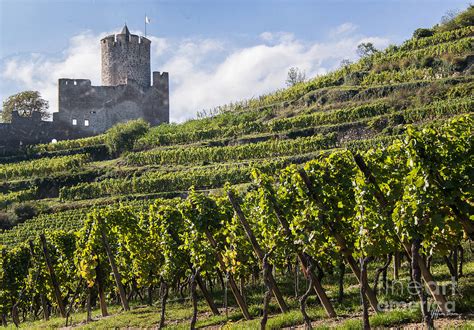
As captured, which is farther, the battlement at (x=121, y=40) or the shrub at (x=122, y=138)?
the battlement at (x=121, y=40)

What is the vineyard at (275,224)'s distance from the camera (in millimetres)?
10211

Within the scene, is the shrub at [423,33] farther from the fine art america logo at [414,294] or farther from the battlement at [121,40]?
the fine art america logo at [414,294]

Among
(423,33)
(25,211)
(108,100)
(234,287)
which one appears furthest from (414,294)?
(108,100)

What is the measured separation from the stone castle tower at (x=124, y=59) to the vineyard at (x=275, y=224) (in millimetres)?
18708

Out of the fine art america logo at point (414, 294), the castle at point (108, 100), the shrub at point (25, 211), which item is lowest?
the fine art america logo at point (414, 294)

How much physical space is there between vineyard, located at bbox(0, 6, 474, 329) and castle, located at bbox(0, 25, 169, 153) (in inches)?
359

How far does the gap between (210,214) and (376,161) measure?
15.9 ft

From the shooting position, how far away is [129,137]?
181 feet

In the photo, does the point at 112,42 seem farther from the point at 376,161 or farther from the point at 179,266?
the point at 376,161

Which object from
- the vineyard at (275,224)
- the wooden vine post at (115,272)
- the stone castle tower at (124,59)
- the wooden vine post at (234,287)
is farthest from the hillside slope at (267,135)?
the wooden vine post at (234,287)

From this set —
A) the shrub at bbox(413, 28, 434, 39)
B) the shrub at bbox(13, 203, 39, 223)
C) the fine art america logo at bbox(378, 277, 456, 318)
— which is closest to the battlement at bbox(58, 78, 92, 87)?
the shrub at bbox(13, 203, 39, 223)

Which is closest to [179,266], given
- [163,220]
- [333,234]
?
[163,220]

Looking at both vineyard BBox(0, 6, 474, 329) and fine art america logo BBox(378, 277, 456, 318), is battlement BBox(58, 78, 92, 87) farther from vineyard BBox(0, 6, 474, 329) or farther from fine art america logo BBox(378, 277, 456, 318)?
fine art america logo BBox(378, 277, 456, 318)

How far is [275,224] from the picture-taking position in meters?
13.4
